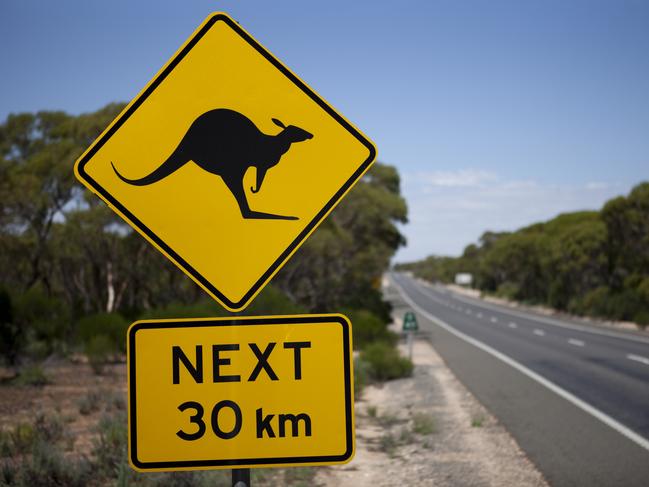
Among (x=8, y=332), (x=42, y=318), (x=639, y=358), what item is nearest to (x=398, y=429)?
(x=8, y=332)

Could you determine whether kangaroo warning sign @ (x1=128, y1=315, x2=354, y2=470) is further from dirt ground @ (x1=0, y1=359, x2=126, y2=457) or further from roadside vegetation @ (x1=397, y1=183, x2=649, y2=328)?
roadside vegetation @ (x1=397, y1=183, x2=649, y2=328)

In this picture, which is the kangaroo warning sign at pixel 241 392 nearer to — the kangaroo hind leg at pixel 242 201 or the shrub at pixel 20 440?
the kangaroo hind leg at pixel 242 201

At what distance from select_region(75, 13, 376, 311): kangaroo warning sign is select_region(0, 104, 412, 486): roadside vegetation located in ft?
13.6

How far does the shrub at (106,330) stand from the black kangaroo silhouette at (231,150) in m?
16.1

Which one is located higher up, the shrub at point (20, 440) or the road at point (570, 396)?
the shrub at point (20, 440)

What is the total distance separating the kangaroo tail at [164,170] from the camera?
2525 mm

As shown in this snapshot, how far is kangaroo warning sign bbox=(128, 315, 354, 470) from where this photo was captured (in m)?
2.49

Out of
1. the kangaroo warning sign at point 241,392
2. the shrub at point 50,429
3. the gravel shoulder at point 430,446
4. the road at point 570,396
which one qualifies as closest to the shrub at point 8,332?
the shrub at point 50,429

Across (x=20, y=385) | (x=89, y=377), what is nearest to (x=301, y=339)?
(x=20, y=385)

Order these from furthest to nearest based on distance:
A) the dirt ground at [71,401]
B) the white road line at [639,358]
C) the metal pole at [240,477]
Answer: the white road line at [639,358] → the dirt ground at [71,401] → the metal pole at [240,477]

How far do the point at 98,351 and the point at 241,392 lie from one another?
1475cm

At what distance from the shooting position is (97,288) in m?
29.8

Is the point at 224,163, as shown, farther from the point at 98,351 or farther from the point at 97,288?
the point at 97,288

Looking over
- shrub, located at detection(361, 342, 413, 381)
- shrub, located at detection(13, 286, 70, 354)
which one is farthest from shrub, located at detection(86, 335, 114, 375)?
shrub, located at detection(361, 342, 413, 381)
